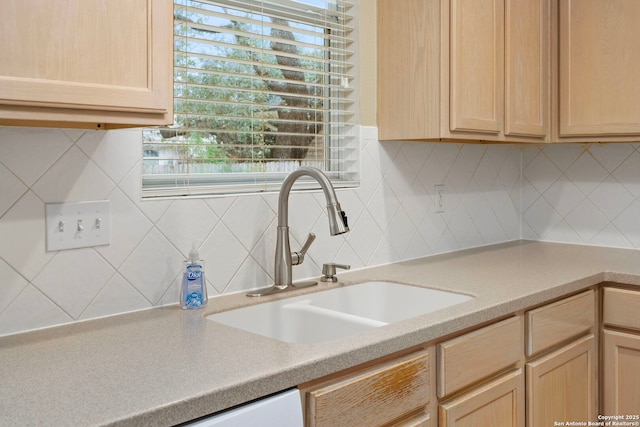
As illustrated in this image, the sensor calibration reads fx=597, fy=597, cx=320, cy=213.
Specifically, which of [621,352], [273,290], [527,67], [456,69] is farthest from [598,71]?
[273,290]

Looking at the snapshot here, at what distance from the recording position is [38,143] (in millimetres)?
1344

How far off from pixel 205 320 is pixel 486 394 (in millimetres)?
770

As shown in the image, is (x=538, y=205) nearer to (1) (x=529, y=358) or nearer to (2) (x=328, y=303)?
(1) (x=529, y=358)

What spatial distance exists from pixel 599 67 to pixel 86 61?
2.02 m

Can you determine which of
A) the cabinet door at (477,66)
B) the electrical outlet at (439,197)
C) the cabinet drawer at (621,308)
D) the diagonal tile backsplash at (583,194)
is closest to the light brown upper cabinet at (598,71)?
the diagonal tile backsplash at (583,194)

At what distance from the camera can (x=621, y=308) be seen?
2043 mm

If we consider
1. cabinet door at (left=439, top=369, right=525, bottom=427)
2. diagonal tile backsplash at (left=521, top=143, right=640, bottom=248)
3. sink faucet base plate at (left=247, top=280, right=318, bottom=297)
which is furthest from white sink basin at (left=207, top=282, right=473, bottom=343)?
diagonal tile backsplash at (left=521, top=143, right=640, bottom=248)

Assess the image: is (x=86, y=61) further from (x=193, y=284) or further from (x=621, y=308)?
(x=621, y=308)

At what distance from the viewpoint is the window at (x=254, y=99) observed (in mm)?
1700

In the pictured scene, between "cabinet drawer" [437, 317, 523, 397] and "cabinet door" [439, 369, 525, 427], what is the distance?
0.04 metres

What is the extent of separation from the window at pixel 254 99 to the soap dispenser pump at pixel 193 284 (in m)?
0.21

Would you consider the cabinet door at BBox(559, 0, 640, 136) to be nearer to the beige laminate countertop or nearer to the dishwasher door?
the beige laminate countertop

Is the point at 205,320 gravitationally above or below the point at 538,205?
below

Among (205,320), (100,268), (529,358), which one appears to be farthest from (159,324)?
(529,358)
